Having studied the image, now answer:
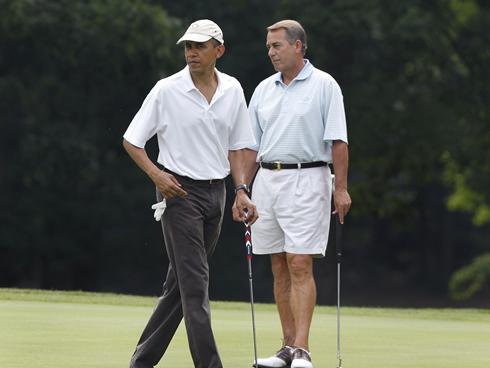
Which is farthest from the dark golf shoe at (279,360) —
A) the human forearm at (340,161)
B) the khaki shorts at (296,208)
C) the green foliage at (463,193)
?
the green foliage at (463,193)

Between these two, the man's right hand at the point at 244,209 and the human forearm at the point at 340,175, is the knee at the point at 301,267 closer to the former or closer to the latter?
the human forearm at the point at 340,175

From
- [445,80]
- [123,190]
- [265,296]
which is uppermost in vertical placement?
[445,80]

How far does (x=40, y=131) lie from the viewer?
26.5m

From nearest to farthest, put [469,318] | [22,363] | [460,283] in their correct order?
[22,363] → [469,318] → [460,283]

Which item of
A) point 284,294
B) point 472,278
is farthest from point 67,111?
point 284,294

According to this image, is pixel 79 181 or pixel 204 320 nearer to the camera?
pixel 204 320

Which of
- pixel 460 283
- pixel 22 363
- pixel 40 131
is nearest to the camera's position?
pixel 22 363

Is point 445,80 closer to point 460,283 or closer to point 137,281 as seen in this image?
point 460,283

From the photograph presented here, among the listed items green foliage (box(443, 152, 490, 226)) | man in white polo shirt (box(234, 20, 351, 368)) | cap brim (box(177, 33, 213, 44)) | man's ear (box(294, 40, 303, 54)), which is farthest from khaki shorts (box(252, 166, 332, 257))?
green foliage (box(443, 152, 490, 226))

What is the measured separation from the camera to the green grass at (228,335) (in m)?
7.35

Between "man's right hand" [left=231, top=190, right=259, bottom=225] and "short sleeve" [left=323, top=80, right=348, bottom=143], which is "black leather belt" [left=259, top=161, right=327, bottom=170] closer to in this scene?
"short sleeve" [left=323, top=80, right=348, bottom=143]

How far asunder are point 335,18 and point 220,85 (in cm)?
2065

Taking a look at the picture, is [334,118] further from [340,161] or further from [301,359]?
[301,359]

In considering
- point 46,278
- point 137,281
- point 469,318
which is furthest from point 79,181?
point 469,318
